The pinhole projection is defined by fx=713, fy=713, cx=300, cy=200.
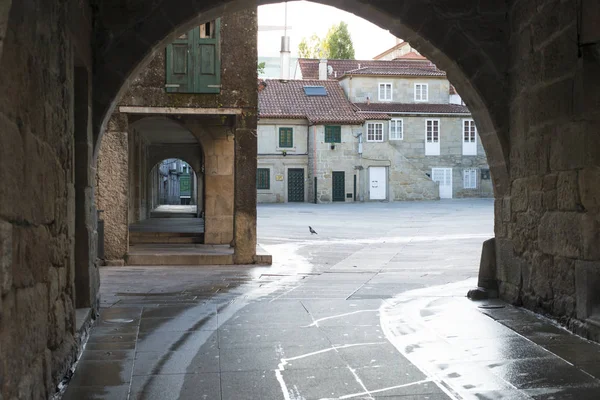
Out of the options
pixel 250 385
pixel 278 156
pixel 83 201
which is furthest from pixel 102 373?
pixel 278 156

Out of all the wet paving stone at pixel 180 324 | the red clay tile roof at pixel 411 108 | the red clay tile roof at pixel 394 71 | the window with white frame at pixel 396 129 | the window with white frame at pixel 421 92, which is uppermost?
the red clay tile roof at pixel 394 71

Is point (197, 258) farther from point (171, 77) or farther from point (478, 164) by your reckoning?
point (478, 164)

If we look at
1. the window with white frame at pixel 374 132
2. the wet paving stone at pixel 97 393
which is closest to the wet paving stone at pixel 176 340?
the wet paving stone at pixel 97 393

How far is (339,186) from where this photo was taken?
3750 cm

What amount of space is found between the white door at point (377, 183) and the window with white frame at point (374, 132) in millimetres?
1576

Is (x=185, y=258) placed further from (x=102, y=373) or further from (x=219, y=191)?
(x=102, y=373)

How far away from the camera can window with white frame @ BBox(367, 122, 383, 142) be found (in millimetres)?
37938

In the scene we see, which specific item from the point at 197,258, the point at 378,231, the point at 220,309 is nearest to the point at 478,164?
the point at 378,231

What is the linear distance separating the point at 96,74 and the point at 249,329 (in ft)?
7.80

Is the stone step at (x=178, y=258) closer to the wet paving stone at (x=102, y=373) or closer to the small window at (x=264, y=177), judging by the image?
the wet paving stone at (x=102, y=373)

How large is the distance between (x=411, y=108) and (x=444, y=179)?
4.41m

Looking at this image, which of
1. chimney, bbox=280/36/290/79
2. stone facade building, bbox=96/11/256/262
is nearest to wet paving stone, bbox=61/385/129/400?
stone facade building, bbox=96/11/256/262

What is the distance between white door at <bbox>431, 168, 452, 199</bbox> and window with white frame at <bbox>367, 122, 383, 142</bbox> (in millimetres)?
3862

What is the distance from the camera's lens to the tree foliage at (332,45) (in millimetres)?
48750
